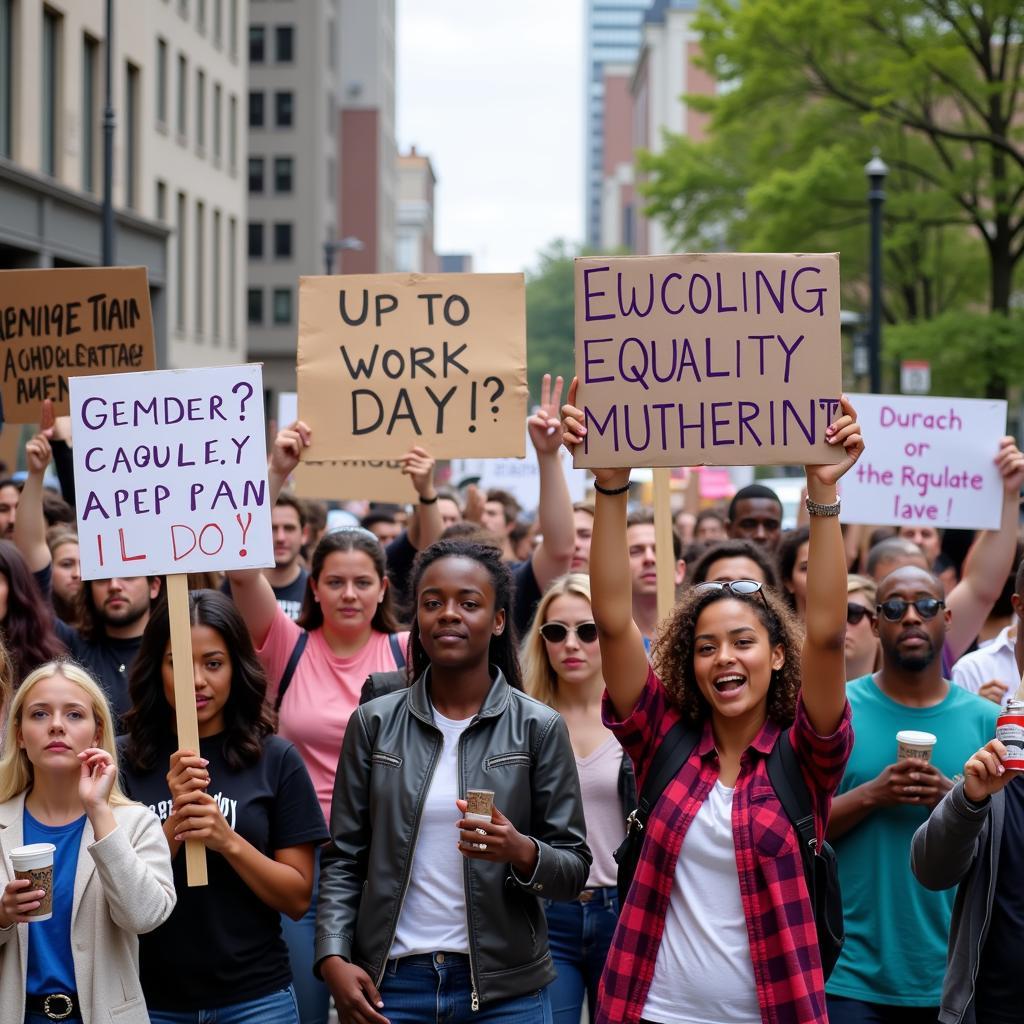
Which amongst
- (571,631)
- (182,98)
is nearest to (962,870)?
(571,631)

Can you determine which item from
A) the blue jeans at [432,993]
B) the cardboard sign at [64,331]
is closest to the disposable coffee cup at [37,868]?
the blue jeans at [432,993]

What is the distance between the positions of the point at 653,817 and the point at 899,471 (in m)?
4.05

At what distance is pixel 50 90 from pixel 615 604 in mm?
24558

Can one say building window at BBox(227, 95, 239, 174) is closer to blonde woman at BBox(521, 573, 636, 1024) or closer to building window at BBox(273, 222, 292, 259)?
building window at BBox(273, 222, 292, 259)

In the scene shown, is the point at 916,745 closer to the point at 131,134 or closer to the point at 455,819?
the point at 455,819

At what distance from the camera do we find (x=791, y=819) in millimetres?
3730

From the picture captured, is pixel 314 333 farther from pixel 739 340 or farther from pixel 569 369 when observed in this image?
pixel 569 369

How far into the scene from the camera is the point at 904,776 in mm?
4465

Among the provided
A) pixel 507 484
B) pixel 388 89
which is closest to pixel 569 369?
pixel 388 89

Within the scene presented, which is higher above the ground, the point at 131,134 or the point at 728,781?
the point at 131,134

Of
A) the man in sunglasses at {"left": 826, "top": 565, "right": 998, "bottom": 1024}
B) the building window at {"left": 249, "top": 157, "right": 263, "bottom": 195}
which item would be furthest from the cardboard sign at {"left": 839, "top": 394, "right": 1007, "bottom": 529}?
the building window at {"left": 249, "top": 157, "right": 263, "bottom": 195}

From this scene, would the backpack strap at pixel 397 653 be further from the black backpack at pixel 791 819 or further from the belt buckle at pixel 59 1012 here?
the belt buckle at pixel 59 1012

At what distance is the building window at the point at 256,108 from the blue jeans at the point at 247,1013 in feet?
212

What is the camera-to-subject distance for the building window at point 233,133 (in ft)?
142
